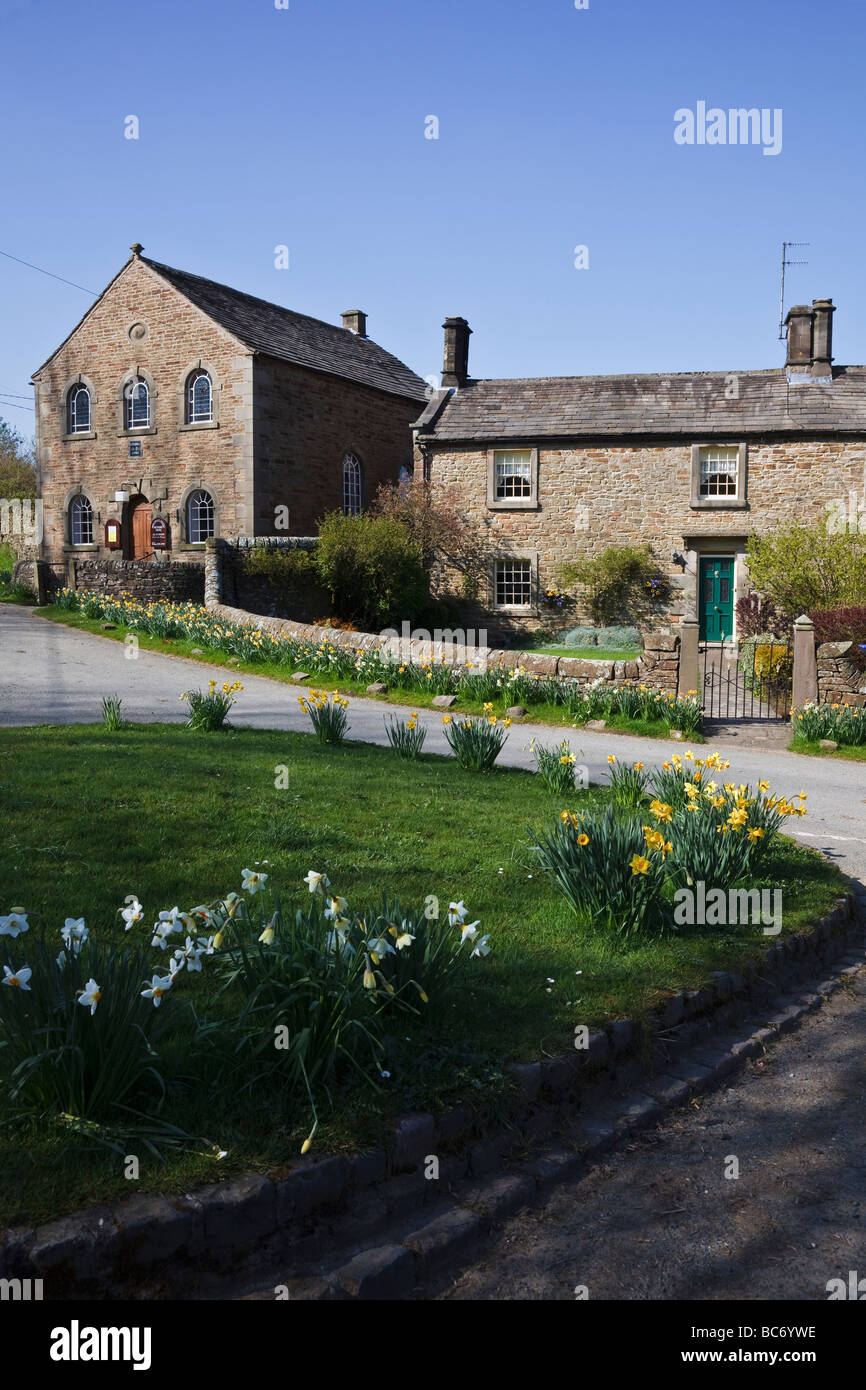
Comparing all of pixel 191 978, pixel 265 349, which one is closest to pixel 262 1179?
pixel 191 978

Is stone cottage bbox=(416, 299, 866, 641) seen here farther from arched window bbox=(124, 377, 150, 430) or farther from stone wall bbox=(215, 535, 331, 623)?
arched window bbox=(124, 377, 150, 430)

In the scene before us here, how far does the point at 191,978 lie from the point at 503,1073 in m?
1.51

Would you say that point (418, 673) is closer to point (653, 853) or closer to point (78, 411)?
point (653, 853)

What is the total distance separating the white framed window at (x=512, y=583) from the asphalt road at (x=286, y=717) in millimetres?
11710

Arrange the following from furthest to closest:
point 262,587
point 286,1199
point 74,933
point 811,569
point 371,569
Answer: point 371,569
point 262,587
point 811,569
point 74,933
point 286,1199

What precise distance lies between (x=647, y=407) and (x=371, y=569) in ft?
30.0

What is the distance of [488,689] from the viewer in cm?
1509

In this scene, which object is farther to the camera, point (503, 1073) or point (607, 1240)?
point (503, 1073)

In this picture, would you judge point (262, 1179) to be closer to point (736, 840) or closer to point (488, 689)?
point (736, 840)

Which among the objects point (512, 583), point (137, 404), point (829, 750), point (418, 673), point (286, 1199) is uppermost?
point (137, 404)

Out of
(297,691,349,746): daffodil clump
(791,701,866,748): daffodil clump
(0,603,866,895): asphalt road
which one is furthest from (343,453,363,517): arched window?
(297,691,349,746): daffodil clump

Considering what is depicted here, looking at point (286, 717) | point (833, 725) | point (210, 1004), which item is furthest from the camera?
point (833, 725)

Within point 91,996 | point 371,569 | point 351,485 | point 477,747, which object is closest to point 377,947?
point 91,996

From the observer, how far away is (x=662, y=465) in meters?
26.6
